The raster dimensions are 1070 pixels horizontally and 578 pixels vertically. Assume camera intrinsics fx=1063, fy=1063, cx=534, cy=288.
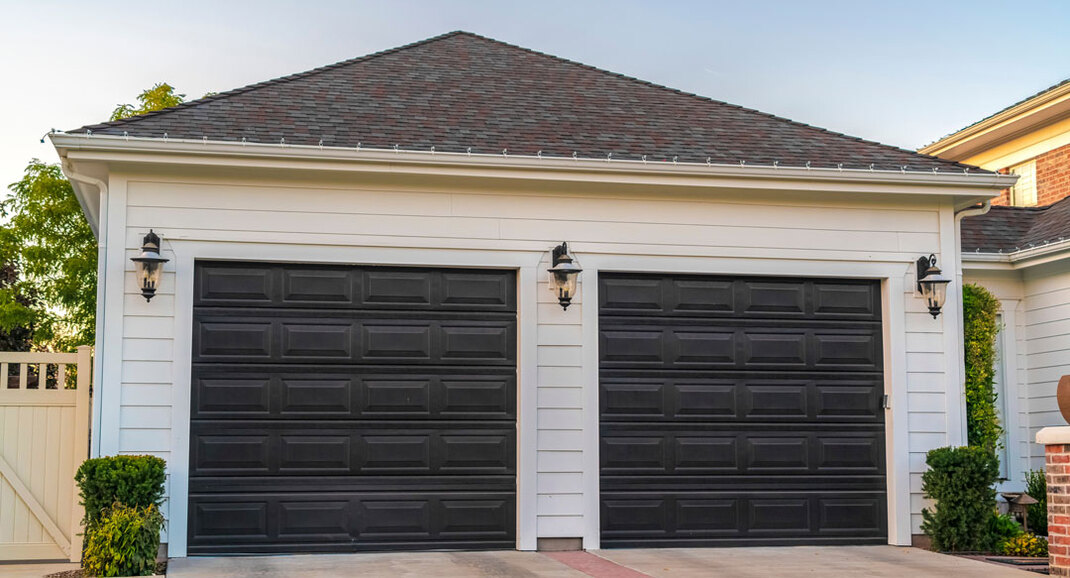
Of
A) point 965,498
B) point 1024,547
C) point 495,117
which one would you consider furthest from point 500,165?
point 1024,547

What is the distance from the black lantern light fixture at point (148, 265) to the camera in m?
8.71

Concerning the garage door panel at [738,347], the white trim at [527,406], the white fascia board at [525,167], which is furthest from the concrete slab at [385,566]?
the white fascia board at [525,167]

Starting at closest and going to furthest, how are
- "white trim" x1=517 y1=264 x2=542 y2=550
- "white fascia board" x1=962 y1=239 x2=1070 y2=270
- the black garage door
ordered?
the black garage door, "white trim" x1=517 y1=264 x2=542 y2=550, "white fascia board" x1=962 y1=239 x2=1070 y2=270

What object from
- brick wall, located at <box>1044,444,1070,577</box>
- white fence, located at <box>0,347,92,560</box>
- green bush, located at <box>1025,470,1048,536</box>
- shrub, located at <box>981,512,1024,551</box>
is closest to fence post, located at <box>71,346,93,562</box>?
white fence, located at <box>0,347,92,560</box>

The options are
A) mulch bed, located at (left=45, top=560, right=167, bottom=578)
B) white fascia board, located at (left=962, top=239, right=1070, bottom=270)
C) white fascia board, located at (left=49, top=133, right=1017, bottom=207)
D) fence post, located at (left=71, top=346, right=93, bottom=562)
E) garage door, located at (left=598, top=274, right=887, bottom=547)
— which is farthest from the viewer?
white fascia board, located at (left=962, top=239, right=1070, bottom=270)

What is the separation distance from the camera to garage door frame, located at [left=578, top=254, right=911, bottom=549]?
9.56 metres

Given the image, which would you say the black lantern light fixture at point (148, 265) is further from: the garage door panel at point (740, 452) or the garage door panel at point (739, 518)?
the garage door panel at point (739, 518)

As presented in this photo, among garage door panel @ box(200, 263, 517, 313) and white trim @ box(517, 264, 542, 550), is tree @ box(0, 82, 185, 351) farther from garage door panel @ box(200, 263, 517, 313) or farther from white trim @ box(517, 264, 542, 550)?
white trim @ box(517, 264, 542, 550)

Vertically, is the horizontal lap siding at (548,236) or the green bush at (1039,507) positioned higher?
the horizontal lap siding at (548,236)

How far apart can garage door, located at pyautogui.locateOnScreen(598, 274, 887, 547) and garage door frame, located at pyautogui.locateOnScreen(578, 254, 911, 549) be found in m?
0.09

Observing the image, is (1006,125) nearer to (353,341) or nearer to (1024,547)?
(1024,547)

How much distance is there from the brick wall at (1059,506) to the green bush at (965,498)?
1.35 meters

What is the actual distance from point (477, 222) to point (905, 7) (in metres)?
10.8

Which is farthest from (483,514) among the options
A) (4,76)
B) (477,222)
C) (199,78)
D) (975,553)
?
(199,78)
